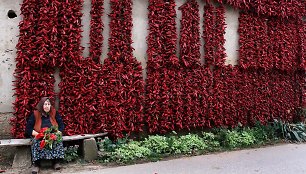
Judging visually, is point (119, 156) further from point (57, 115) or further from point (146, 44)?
point (146, 44)

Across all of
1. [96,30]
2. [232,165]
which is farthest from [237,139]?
[96,30]

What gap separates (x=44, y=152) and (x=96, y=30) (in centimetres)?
240

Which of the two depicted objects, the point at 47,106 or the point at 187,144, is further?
the point at 187,144

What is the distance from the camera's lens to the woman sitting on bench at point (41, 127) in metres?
4.88

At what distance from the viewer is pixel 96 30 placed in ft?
19.4

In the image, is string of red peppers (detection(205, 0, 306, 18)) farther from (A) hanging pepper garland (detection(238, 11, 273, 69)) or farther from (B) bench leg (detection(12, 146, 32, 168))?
(B) bench leg (detection(12, 146, 32, 168))

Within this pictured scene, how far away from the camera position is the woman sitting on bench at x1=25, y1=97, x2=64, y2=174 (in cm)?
488

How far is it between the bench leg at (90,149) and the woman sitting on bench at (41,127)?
440 mm

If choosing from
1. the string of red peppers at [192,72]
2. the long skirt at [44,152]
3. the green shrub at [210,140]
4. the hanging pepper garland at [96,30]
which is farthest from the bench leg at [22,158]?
the green shrub at [210,140]

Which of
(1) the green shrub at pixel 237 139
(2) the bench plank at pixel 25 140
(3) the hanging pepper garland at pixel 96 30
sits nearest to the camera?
(2) the bench plank at pixel 25 140

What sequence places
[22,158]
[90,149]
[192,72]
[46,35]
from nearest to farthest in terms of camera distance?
[22,158] → [90,149] → [46,35] → [192,72]

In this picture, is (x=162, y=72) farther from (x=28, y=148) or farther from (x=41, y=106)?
(x=28, y=148)

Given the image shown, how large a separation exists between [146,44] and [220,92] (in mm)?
2056

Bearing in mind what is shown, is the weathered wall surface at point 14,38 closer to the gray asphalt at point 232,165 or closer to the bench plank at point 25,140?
the bench plank at point 25,140
